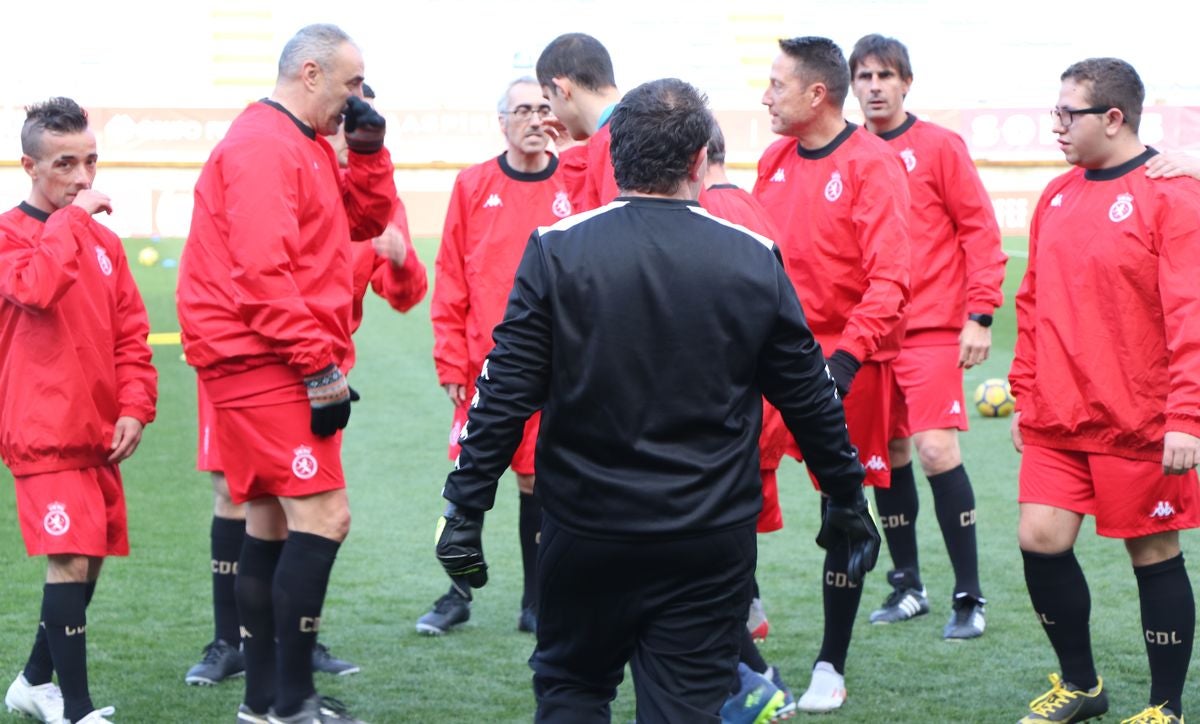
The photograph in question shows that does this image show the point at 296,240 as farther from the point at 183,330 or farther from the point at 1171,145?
the point at 1171,145

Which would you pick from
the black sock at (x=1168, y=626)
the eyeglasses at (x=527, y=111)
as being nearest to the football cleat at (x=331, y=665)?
the eyeglasses at (x=527, y=111)

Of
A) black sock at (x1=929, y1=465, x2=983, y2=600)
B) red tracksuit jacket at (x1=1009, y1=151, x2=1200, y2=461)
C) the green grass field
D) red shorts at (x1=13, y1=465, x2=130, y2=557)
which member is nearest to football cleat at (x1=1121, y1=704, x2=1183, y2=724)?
the green grass field

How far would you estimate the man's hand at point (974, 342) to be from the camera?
18.5 feet

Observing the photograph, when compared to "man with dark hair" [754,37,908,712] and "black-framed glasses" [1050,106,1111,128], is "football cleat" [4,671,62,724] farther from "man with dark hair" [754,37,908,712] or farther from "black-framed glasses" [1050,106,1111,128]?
"black-framed glasses" [1050,106,1111,128]

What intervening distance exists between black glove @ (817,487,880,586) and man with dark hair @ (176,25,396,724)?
1.55 meters

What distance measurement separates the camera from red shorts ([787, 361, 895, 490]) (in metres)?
5.01

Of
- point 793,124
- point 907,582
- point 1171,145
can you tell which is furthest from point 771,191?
point 1171,145

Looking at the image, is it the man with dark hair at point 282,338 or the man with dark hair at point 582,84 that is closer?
the man with dark hair at point 282,338

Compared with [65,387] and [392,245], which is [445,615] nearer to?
[392,245]

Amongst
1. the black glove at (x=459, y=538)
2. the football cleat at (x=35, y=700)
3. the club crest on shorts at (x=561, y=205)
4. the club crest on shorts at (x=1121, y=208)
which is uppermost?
the club crest on shorts at (x=1121, y=208)

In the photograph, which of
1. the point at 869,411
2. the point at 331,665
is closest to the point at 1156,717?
the point at 869,411

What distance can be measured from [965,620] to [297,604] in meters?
2.76

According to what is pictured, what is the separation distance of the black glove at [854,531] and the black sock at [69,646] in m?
2.39

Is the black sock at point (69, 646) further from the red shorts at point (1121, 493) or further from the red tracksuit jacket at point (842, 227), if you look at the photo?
the red shorts at point (1121, 493)
